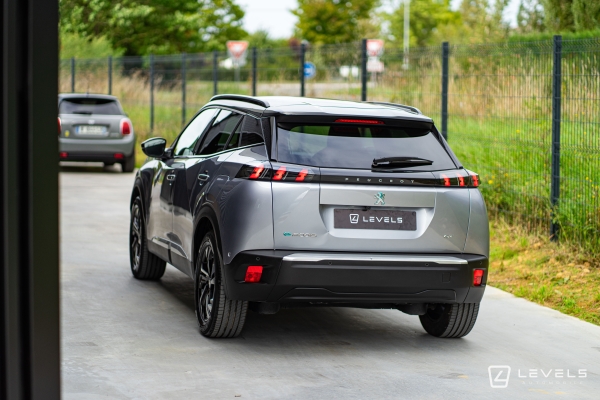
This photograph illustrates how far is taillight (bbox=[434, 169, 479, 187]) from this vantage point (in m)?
6.61

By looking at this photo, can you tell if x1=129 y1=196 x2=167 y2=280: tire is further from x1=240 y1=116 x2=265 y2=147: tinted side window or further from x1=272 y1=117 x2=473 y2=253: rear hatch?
x1=272 y1=117 x2=473 y2=253: rear hatch

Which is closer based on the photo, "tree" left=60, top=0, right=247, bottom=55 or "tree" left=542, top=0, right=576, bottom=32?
"tree" left=542, top=0, right=576, bottom=32

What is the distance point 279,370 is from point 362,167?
4.40 feet

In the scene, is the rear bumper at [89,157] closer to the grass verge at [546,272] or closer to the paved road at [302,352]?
the grass verge at [546,272]

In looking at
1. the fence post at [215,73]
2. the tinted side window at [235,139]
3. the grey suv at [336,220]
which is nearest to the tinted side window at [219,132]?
the tinted side window at [235,139]

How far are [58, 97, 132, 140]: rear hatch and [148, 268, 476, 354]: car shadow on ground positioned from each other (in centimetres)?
1237

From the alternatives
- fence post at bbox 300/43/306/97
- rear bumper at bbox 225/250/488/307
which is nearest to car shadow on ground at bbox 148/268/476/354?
rear bumper at bbox 225/250/488/307

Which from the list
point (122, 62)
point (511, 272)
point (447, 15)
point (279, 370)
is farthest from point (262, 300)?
point (447, 15)

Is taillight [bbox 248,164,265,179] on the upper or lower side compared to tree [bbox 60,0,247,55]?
lower

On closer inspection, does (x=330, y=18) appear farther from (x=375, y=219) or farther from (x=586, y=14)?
(x=375, y=219)

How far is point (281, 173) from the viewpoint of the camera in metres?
6.36

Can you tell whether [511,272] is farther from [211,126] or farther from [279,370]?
[279,370]

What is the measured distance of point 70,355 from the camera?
6.44 meters

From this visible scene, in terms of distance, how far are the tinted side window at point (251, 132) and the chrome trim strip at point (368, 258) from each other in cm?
88
